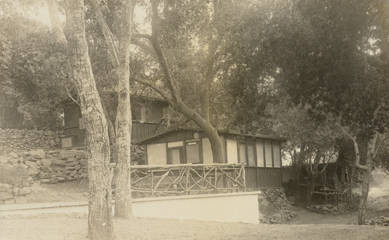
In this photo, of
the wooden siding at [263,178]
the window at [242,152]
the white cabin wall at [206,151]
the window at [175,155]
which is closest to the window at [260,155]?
the wooden siding at [263,178]

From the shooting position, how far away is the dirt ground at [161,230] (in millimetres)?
9133

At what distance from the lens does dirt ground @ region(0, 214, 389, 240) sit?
9.13 meters

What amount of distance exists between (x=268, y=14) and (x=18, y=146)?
859 inches

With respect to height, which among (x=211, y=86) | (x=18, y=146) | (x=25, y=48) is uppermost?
(x=25, y=48)

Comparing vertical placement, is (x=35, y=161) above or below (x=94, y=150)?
above

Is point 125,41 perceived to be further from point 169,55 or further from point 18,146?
point 18,146

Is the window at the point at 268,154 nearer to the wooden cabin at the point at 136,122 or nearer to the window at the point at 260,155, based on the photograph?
the window at the point at 260,155

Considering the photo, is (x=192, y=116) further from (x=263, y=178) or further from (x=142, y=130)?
(x=142, y=130)

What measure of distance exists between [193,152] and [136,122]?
19.2 feet

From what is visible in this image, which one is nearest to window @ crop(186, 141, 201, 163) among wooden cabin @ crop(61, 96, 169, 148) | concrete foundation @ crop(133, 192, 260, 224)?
wooden cabin @ crop(61, 96, 169, 148)

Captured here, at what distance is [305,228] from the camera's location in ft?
39.0

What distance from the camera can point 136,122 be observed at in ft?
100

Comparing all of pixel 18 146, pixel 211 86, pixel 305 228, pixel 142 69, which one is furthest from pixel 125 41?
pixel 18 146

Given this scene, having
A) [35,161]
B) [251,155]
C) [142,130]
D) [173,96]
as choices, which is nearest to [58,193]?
[35,161]
